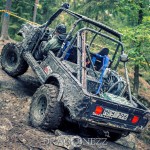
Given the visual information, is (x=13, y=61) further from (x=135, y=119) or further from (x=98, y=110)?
(x=135, y=119)

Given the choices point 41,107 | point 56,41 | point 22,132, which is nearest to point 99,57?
point 56,41

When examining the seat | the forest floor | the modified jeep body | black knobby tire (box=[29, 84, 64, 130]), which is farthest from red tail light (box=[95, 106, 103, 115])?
the seat

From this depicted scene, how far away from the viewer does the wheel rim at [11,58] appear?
798 cm

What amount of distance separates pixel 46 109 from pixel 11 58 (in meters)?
3.38

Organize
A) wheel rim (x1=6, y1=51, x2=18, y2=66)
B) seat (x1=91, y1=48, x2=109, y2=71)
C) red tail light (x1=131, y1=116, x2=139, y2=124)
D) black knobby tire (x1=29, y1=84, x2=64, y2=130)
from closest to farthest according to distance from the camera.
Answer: black knobby tire (x1=29, y1=84, x2=64, y2=130) → red tail light (x1=131, y1=116, x2=139, y2=124) → seat (x1=91, y1=48, x2=109, y2=71) → wheel rim (x1=6, y1=51, x2=18, y2=66)

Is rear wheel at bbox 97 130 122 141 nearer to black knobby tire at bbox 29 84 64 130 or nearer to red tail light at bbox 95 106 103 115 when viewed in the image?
black knobby tire at bbox 29 84 64 130

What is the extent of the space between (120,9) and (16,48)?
4109 millimetres

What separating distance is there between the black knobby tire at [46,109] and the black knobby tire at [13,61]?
2.14 metres

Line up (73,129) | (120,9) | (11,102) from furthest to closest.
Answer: (120,9) → (11,102) → (73,129)

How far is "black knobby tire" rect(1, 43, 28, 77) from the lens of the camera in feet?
25.0

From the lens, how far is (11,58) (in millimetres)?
8117

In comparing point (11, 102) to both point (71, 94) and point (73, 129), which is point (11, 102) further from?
point (71, 94)

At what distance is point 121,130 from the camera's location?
18.2 feet

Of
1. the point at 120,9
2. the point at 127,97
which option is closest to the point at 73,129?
the point at 127,97
